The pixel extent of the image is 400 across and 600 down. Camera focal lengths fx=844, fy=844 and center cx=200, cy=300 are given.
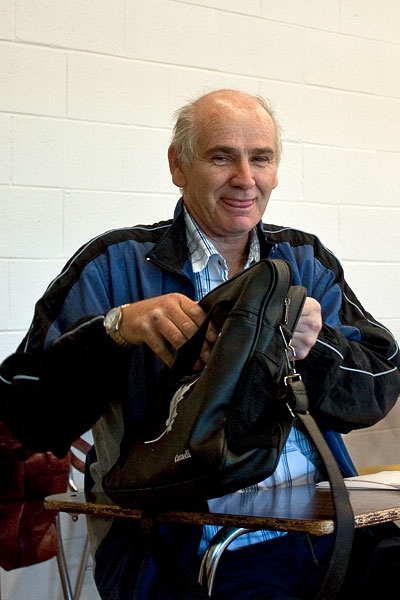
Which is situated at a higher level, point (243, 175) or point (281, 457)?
point (243, 175)

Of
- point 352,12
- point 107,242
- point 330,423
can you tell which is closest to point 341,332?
point 330,423

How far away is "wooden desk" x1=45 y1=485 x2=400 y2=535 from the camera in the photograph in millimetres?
943

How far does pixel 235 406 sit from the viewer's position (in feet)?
3.39

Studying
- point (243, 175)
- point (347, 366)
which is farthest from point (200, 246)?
point (347, 366)

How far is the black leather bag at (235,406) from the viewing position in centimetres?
102

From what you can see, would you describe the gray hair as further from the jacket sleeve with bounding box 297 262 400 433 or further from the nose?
the jacket sleeve with bounding box 297 262 400 433

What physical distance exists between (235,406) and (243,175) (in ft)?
2.54

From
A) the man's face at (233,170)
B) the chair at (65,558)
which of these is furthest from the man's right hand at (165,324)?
the chair at (65,558)

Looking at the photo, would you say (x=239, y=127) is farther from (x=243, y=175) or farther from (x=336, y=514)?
(x=336, y=514)

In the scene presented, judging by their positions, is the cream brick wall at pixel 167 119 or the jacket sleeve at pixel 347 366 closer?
the jacket sleeve at pixel 347 366

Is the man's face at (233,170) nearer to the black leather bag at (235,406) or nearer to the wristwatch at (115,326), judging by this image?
the wristwatch at (115,326)

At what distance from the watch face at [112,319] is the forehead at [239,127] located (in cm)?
55

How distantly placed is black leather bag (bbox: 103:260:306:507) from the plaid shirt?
16cm

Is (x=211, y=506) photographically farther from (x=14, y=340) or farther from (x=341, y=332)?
(x=14, y=340)
